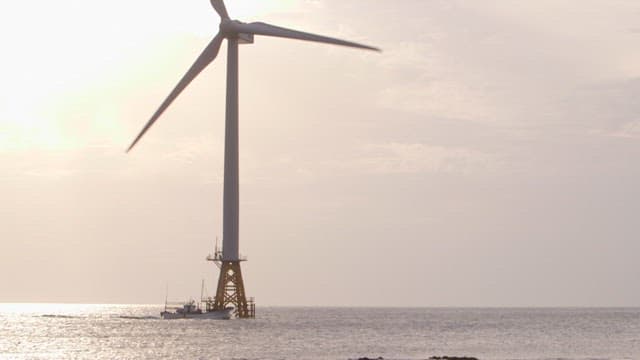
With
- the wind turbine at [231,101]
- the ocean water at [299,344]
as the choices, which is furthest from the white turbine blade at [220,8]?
the ocean water at [299,344]

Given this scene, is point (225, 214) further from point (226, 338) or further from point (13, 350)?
point (13, 350)

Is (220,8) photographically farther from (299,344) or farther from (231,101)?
(299,344)

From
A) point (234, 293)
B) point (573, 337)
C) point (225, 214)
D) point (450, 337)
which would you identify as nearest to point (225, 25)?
point (225, 214)

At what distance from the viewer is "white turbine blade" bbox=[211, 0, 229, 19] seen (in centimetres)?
18125

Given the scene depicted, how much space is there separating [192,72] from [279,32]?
1308 centimetres

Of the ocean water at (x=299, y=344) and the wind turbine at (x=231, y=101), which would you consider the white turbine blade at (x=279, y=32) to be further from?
the ocean water at (x=299, y=344)

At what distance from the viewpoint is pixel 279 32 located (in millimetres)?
172250

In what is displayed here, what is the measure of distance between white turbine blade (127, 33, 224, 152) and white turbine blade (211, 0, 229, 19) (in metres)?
3.92

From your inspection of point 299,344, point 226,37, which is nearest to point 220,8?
point 226,37

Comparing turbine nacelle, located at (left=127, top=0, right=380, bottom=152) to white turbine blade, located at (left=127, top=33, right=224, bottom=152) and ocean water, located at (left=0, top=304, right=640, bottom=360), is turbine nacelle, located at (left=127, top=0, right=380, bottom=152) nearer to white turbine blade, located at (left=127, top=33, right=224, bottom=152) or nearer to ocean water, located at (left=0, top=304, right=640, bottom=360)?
white turbine blade, located at (left=127, top=33, right=224, bottom=152)

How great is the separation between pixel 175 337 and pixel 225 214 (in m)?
18.0

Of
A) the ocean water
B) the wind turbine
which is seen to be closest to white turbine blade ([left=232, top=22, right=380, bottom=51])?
the wind turbine

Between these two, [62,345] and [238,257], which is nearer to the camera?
[62,345]

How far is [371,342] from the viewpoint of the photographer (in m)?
164
